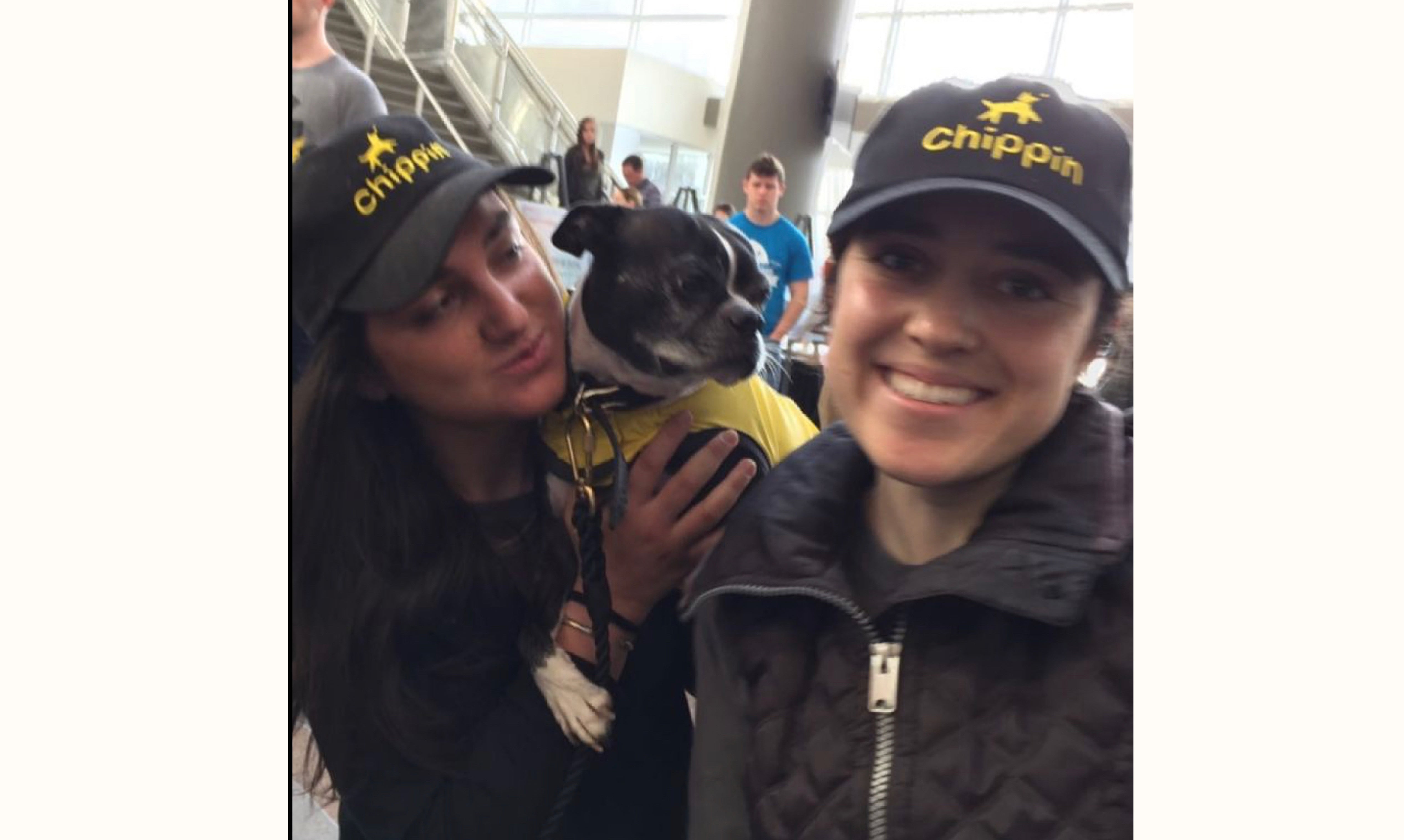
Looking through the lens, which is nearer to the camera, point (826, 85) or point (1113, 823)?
point (1113, 823)

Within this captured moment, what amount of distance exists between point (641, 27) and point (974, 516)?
382mm

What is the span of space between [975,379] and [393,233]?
0.34 meters

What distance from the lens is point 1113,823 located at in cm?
48

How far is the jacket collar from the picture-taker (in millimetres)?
488

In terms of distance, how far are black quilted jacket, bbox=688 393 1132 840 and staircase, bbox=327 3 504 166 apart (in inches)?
11.9

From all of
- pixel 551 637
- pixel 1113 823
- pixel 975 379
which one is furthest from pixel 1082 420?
pixel 551 637

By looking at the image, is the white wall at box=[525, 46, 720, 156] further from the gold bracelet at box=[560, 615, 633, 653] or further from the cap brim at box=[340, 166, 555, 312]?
the gold bracelet at box=[560, 615, 633, 653]

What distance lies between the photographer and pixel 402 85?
2.07 feet

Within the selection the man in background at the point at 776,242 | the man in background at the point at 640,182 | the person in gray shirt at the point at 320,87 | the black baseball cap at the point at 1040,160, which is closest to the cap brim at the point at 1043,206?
the black baseball cap at the point at 1040,160

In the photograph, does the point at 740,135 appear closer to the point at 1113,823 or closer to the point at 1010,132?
the point at 1010,132

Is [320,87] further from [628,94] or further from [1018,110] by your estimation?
[1018,110]

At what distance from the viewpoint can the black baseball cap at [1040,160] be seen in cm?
48

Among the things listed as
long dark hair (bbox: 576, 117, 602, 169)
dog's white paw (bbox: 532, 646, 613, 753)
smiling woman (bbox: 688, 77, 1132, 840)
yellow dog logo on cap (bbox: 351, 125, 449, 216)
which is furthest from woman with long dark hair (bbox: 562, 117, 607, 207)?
dog's white paw (bbox: 532, 646, 613, 753)

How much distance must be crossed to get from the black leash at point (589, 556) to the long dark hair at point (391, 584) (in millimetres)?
22
